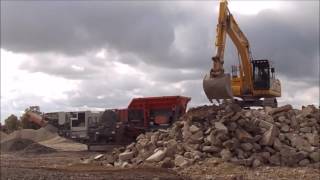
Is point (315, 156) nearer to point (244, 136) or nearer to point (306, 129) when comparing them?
point (306, 129)

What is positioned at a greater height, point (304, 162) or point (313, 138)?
point (313, 138)

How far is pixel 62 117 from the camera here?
1312 inches

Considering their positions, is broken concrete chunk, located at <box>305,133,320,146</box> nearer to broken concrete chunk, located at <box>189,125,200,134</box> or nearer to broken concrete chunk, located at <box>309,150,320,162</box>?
broken concrete chunk, located at <box>309,150,320,162</box>

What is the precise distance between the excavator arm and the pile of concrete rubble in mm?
713

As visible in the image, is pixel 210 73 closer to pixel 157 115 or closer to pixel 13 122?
pixel 157 115

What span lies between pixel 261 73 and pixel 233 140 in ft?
37.3

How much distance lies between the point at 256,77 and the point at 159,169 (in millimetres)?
14433

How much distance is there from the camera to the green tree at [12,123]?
200 ft

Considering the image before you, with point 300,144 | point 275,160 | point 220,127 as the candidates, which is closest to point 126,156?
point 220,127

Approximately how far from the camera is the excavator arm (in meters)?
23.1

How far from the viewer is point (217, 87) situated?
23.0m

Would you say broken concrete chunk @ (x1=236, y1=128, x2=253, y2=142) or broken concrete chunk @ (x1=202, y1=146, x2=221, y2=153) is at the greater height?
broken concrete chunk @ (x1=236, y1=128, x2=253, y2=142)

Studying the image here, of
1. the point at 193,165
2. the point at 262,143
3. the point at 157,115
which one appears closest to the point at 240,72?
the point at 157,115

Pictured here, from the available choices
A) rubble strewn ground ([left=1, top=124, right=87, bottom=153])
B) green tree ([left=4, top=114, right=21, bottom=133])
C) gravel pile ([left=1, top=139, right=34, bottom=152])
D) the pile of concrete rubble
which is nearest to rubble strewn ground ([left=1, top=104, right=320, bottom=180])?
the pile of concrete rubble
